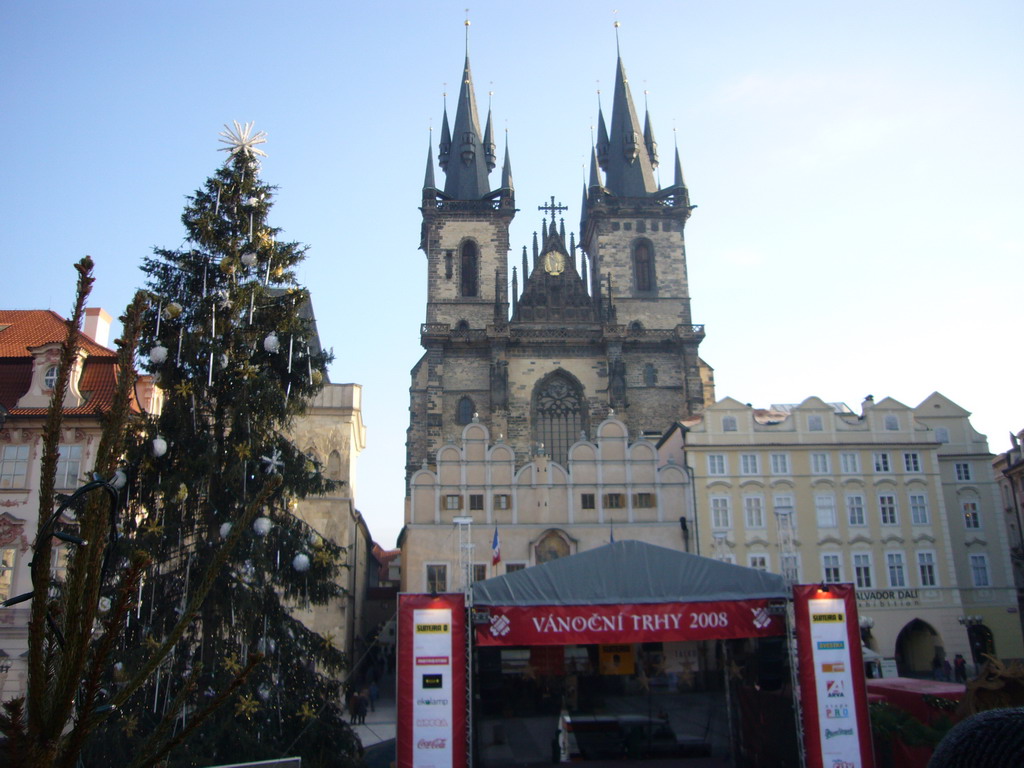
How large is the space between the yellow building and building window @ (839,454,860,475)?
0.03 meters

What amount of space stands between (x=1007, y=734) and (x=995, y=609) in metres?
32.4

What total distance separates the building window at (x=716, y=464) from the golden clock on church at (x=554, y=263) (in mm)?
18594

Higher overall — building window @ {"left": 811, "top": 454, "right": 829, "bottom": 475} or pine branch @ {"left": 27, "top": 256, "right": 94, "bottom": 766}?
building window @ {"left": 811, "top": 454, "right": 829, "bottom": 475}

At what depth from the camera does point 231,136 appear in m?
15.3

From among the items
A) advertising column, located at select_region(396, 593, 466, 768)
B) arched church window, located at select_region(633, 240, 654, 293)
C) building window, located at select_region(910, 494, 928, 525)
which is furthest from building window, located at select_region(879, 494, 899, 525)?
advertising column, located at select_region(396, 593, 466, 768)

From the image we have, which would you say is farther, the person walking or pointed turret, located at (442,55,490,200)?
pointed turret, located at (442,55,490,200)

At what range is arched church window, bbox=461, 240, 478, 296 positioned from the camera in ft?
148

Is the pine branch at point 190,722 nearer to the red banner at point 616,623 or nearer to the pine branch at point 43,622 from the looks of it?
the pine branch at point 43,622

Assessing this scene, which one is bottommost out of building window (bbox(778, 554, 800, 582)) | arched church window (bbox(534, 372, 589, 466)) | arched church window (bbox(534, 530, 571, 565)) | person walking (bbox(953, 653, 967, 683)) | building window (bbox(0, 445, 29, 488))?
person walking (bbox(953, 653, 967, 683))

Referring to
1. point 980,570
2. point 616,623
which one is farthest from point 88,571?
point 980,570

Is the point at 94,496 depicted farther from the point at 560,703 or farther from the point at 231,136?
the point at 231,136

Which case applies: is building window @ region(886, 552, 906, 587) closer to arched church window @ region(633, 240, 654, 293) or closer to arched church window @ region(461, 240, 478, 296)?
arched church window @ region(633, 240, 654, 293)

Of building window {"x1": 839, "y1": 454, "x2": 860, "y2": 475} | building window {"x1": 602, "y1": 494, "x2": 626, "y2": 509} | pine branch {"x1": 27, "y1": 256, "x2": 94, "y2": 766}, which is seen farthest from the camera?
building window {"x1": 839, "y1": 454, "x2": 860, "y2": 475}

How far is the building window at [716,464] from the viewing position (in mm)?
29422
